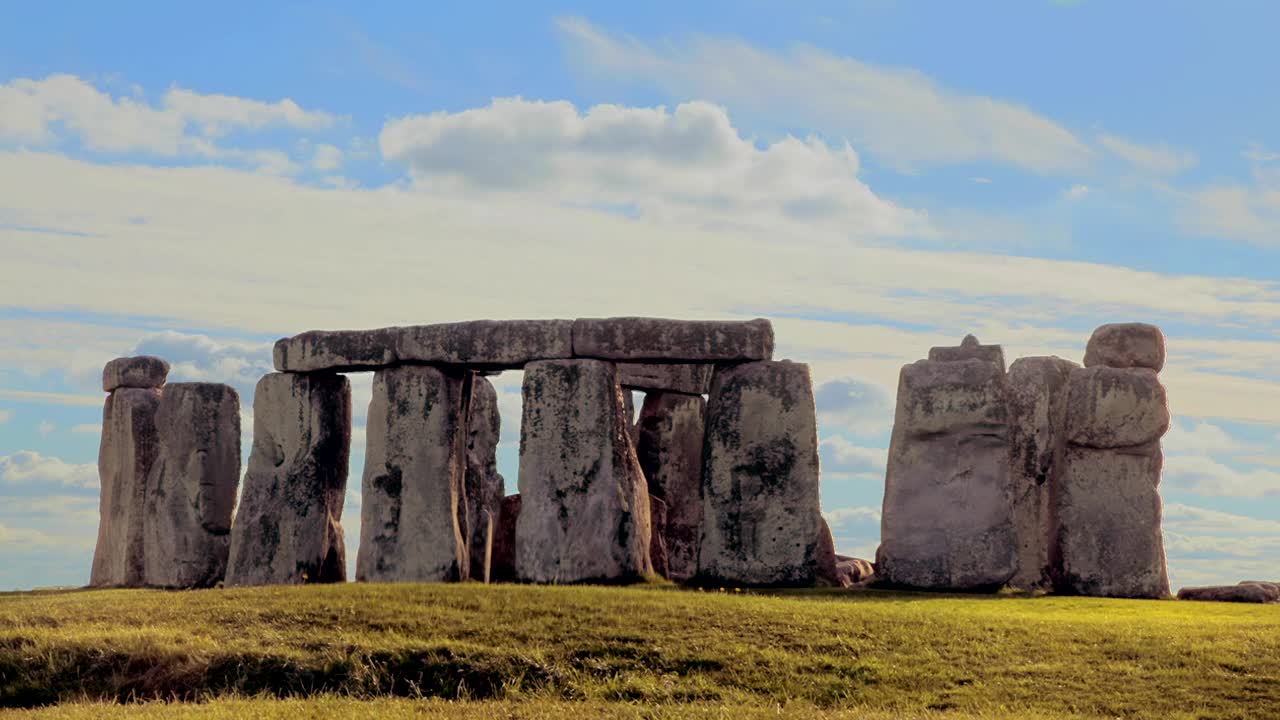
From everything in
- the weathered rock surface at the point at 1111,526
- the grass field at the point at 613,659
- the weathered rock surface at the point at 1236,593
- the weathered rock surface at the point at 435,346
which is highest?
the weathered rock surface at the point at 435,346

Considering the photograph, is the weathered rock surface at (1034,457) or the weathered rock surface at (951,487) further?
the weathered rock surface at (1034,457)

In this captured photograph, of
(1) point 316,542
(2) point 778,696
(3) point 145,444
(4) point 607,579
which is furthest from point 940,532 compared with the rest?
(3) point 145,444

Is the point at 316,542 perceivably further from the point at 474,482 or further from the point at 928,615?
the point at 928,615

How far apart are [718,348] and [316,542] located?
7573mm

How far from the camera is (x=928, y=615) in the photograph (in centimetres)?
1981

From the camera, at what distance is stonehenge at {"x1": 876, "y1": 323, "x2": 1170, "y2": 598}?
Result: 24375 millimetres

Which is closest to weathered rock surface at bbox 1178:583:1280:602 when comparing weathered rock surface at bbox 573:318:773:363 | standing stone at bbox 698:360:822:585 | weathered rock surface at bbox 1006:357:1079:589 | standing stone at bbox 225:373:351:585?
weathered rock surface at bbox 1006:357:1079:589

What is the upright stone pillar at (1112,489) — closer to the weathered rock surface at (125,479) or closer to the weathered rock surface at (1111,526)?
the weathered rock surface at (1111,526)

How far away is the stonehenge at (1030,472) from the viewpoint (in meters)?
24.4

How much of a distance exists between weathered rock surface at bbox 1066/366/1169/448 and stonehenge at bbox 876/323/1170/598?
0.07ft

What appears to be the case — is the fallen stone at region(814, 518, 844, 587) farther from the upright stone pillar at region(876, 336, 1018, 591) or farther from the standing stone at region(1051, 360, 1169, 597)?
the standing stone at region(1051, 360, 1169, 597)

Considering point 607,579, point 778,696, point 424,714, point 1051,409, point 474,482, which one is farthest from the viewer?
point 474,482

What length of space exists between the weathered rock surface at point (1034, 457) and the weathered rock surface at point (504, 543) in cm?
826

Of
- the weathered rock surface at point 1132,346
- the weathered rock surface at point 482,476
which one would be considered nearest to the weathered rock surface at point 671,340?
the weathered rock surface at point 482,476
